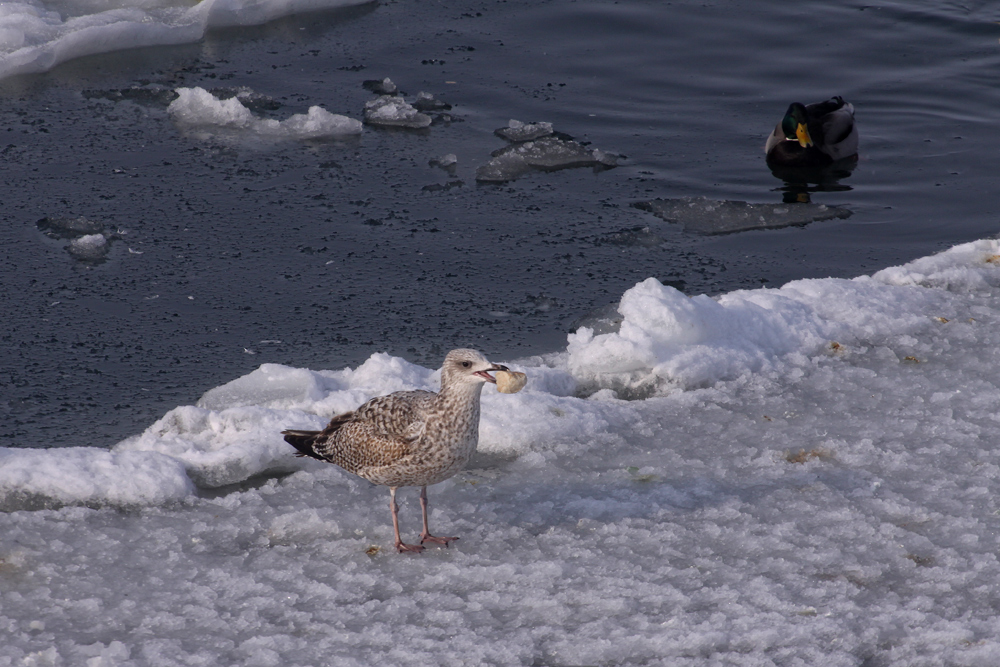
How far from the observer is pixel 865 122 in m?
11.3

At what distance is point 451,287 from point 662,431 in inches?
87.0

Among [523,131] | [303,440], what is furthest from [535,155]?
[303,440]

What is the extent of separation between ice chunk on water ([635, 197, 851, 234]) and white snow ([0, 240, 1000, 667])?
203 centimetres

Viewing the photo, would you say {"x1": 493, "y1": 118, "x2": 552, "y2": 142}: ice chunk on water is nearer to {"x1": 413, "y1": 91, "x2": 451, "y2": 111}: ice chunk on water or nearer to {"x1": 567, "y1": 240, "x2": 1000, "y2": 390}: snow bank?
{"x1": 413, "y1": 91, "x2": 451, "y2": 111}: ice chunk on water

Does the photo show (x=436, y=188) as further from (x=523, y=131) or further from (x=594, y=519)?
(x=594, y=519)

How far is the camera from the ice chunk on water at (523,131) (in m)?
9.79

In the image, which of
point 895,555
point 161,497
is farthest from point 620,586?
point 161,497

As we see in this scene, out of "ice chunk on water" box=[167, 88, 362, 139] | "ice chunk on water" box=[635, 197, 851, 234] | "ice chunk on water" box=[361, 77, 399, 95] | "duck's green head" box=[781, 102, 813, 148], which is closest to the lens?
"ice chunk on water" box=[635, 197, 851, 234]

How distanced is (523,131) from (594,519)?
5.62 m

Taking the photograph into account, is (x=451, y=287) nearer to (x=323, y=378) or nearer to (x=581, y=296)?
(x=581, y=296)

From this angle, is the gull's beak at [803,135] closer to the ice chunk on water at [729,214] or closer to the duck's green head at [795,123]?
the duck's green head at [795,123]

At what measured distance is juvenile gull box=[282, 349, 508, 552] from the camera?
4500 millimetres

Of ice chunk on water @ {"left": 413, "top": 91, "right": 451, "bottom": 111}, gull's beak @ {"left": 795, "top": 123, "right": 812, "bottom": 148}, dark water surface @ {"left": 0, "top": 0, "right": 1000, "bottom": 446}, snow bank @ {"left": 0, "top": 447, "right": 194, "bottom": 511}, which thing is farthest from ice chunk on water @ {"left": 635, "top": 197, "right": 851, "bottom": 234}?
snow bank @ {"left": 0, "top": 447, "right": 194, "bottom": 511}

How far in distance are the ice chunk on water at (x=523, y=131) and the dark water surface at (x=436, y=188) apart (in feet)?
0.74
